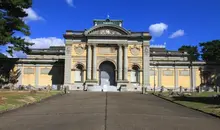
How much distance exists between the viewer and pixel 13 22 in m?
42.8

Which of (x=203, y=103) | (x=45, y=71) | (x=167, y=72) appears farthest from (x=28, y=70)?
(x=203, y=103)

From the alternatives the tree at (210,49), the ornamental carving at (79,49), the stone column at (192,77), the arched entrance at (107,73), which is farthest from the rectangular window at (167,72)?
the tree at (210,49)

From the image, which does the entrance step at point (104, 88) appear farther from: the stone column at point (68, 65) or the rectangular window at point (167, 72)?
the rectangular window at point (167, 72)

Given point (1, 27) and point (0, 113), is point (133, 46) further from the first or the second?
point (0, 113)

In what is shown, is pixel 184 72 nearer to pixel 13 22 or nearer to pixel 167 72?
pixel 167 72

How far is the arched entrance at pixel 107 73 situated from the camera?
56.4 meters

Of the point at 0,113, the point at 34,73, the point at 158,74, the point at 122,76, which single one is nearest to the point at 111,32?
the point at 122,76

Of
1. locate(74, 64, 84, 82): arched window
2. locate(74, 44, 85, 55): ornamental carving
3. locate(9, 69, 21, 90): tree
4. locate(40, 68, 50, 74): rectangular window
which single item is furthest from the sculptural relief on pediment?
locate(9, 69, 21, 90): tree

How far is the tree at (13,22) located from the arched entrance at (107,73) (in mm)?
17116

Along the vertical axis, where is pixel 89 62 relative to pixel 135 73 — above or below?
above

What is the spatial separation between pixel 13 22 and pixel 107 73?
21.5 metres

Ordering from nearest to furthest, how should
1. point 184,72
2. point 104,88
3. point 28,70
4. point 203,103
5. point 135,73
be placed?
point 203,103 → point 104,88 → point 135,73 → point 28,70 → point 184,72

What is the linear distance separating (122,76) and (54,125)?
44.4 metres

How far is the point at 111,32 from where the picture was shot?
183 ft
